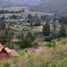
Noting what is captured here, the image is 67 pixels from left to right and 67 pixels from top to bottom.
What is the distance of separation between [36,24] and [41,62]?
60706 mm

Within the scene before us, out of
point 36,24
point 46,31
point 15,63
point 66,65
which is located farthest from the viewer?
point 36,24

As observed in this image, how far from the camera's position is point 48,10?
12406cm

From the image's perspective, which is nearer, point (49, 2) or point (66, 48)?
point (66, 48)

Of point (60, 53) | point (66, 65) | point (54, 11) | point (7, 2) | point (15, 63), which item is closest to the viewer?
point (66, 65)

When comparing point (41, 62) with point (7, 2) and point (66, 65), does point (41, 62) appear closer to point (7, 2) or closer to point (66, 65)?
point (66, 65)

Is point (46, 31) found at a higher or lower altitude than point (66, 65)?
lower

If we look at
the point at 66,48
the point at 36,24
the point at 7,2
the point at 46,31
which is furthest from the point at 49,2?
the point at 66,48

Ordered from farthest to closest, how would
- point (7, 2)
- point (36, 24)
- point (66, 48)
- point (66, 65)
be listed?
point (7, 2)
point (36, 24)
point (66, 48)
point (66, 65)

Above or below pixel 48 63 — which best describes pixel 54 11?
below

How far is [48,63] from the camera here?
307 inches

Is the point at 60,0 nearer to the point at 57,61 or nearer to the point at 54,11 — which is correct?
the point at 54,11

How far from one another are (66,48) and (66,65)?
6.82 ft

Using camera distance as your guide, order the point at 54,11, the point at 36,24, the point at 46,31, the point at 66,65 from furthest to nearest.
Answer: the point at 54,11
the point at 36,24
the point at 46,31
the point at 66,65

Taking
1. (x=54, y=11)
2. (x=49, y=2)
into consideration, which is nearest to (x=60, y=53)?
(x=54, y=11)
